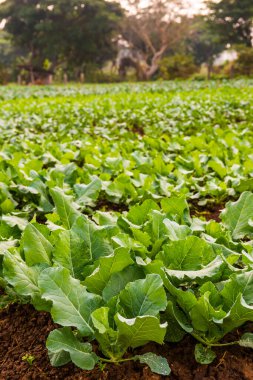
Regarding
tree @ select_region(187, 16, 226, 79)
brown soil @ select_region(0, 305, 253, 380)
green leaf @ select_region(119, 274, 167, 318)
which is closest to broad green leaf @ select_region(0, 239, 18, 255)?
brown soil @ select_region(0, 305, 253, 380)

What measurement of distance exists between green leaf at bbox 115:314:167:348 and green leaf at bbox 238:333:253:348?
356mm

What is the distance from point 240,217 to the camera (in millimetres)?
2477

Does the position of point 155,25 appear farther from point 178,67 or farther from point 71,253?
point 71,253

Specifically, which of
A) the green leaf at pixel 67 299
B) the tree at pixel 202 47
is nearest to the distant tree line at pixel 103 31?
the tree at pixel 202 47

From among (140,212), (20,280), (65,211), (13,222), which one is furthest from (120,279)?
(13,222)

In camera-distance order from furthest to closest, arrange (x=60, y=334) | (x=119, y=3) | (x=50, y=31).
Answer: (x=119, y=3) → (x=50, y=31) → (x=60, y=334)

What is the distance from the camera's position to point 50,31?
50.5 meters

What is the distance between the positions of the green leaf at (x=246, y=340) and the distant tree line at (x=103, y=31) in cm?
4565

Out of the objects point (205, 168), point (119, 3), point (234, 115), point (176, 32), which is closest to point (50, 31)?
point (119, 3)

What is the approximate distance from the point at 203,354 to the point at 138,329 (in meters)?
0.34

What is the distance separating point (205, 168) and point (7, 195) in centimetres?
209

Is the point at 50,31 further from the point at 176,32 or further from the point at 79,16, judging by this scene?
the point at 176,32

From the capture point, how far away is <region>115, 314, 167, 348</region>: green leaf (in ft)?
4.64

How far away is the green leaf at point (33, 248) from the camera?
191 centimetres
